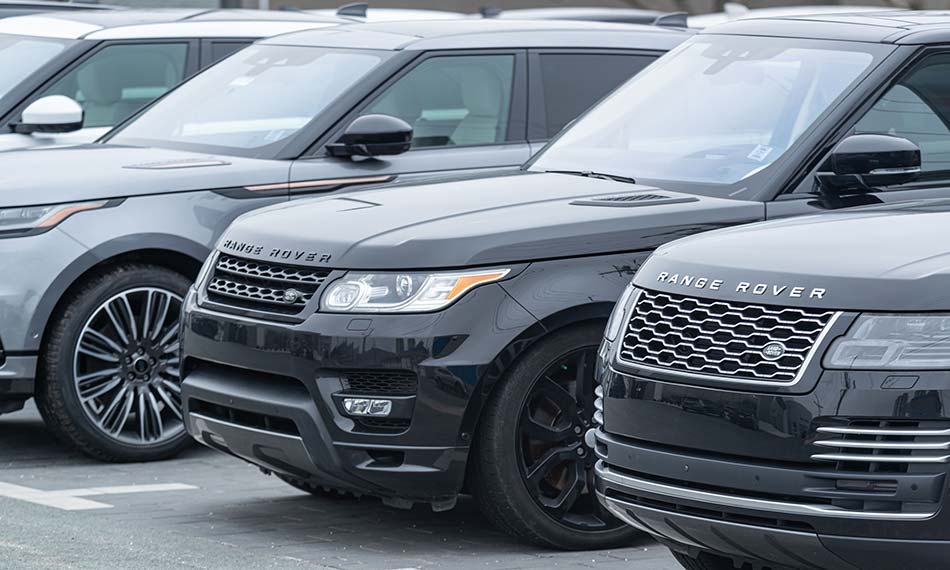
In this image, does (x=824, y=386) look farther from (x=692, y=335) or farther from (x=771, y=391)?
(x=692, y=335)

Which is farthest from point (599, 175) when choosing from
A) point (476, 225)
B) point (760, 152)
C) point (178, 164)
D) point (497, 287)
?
point (178, 164)

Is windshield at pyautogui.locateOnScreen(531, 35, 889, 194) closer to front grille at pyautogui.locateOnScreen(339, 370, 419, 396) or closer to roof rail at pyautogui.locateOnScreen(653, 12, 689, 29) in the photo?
front grille at pyautogui.locateOnScreen(339, 370, 419, 396)

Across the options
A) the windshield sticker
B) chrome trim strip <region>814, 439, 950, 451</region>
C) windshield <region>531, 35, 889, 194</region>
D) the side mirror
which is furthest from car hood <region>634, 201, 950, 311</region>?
the side mirror

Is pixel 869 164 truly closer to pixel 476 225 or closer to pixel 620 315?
pixel 476 225

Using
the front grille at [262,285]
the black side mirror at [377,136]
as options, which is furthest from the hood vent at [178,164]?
the front grille at [262,285]

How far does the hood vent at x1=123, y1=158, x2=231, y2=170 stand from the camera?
8125mm

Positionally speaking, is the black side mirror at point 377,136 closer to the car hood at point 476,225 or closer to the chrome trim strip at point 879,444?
the car hood at point 476,225

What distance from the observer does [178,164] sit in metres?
8.20

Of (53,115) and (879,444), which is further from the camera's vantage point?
(53,115)

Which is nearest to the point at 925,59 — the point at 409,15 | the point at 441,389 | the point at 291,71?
the point at 441,389

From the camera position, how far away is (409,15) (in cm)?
1492

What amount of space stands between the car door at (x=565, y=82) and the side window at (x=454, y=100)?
0.44 feet

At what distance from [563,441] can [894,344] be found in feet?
6.85

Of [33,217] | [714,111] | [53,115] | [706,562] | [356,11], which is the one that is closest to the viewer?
[706,562]
